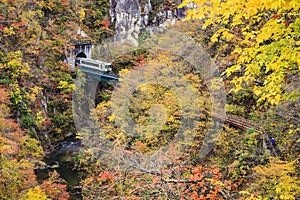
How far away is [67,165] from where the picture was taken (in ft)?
46.4

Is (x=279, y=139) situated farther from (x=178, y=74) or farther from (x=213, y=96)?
(x=178, y=74)

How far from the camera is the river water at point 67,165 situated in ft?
40.3

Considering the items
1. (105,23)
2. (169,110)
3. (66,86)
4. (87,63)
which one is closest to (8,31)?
(66,86)

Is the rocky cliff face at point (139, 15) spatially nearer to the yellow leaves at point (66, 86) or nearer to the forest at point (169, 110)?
the forest at point (169, 110)

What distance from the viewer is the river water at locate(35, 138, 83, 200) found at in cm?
1228

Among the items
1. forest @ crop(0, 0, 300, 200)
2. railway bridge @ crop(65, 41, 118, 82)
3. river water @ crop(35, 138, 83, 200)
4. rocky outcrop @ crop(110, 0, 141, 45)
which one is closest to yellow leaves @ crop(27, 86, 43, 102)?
forest @ crop(0, 0, 300, 200)

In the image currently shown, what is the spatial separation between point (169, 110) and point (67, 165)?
21.9ft

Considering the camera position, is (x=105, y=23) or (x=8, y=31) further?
(x=105, y=23)

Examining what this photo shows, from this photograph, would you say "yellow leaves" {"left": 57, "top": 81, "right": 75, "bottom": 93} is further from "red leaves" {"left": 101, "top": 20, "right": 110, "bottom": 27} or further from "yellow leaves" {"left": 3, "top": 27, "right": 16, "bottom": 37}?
"red leaves" {"left": 101, "top": 20, "right": 110, "bottom": 27}

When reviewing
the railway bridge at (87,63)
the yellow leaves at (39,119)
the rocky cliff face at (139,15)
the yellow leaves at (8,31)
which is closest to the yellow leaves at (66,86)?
the railway bridge at (87,63)

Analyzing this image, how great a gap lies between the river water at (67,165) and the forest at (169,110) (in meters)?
0.08

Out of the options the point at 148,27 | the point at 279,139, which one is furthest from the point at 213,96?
the point at 148,27

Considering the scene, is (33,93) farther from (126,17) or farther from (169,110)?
(126,17)

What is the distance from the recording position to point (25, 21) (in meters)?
16.4
